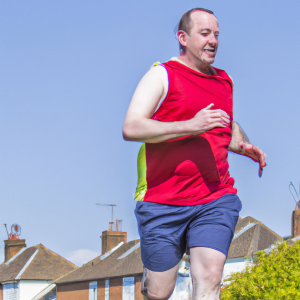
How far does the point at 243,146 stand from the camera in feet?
13.3

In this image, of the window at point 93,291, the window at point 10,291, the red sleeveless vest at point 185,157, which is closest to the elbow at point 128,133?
the red sleeveless vest at point 185,157

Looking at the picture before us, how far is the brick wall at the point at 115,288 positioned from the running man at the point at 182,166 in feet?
92.6

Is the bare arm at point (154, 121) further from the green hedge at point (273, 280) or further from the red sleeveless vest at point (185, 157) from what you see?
the green hedge at point (273, 280)

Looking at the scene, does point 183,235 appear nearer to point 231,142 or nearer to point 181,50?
point 231,142

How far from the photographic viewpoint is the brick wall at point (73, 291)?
3563cm

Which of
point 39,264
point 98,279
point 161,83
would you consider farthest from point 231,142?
point 39,264

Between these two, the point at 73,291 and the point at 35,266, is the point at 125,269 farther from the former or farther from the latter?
the point at 35,266

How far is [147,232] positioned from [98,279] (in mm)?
31578

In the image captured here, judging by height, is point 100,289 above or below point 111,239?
below

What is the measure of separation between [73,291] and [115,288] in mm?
6624

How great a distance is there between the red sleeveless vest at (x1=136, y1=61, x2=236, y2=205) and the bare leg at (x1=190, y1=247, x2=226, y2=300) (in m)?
0.40

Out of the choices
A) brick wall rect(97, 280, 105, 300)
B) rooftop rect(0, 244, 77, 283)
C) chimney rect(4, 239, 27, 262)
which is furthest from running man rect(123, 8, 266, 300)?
A: chimney rect(4, 239, 27, 262)

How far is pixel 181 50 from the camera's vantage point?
4.04 metres

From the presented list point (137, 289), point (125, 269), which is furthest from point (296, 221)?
point (125, 269)
